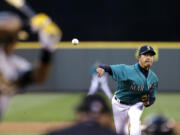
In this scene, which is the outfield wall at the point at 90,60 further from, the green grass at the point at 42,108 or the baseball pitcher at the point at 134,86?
the baseball pitcher at the point at 134,86

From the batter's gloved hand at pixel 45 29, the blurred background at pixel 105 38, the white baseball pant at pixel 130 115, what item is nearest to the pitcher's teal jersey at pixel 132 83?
the white baseball pant at pixel 130 115

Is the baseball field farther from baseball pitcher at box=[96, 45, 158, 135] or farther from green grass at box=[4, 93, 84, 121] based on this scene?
baseball pitcher at box=[96, 45, 158, 135]

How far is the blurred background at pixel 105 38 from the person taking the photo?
18531 mm

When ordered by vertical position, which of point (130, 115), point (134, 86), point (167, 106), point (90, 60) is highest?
point (134, 86)

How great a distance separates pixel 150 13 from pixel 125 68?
11.8m

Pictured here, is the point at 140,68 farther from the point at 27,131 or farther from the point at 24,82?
the point at 27,131

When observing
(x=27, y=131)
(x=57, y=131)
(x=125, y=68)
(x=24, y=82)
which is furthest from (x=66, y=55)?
(x=57, y=131)

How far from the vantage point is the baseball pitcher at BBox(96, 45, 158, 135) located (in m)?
6.90

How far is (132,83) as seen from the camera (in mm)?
6973

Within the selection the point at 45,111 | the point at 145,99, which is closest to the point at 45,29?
the point at 145,99

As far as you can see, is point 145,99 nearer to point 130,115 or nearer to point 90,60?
point 130,115

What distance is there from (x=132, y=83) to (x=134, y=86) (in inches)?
2.1

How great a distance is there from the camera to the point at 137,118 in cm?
660

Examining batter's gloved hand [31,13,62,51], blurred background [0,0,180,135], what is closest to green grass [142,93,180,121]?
blurred background [0,0,180,135]
